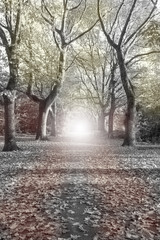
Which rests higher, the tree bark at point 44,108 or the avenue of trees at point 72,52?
the avenue of trees at point 72,52

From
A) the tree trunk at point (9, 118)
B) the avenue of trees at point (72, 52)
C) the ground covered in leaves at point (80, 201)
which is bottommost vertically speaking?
the ground covered in leaves at point (80, 201)

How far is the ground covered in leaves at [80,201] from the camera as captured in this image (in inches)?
240

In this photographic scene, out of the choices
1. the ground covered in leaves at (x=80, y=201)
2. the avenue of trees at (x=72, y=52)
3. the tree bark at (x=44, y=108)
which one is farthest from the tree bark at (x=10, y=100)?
the tree bark at (x=44, y=108)

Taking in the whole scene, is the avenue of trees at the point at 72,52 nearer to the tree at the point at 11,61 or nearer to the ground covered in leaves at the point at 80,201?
the tree at the point at 11,61

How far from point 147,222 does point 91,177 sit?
15.7 ft

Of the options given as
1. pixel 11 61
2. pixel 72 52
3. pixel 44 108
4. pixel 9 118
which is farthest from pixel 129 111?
pixel 72 52

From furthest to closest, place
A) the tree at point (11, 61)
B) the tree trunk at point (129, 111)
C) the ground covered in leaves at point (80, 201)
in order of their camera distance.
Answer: the tree trunk at point (129, 111) < the tree at point (11, 61) < the ground covered in leaves at point (80, 201)

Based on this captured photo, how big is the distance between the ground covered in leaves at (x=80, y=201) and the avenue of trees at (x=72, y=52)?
18.6 feet

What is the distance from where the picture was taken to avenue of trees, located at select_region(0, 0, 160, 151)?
19.9 meters

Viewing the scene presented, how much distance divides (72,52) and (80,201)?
103ft

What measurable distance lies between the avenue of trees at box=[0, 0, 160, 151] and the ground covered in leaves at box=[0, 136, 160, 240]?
223 inches

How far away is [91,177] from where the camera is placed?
11391 mm

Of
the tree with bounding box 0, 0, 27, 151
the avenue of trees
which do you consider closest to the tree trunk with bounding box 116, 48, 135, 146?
the avenue of trees

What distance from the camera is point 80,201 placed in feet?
Result: 26.8
